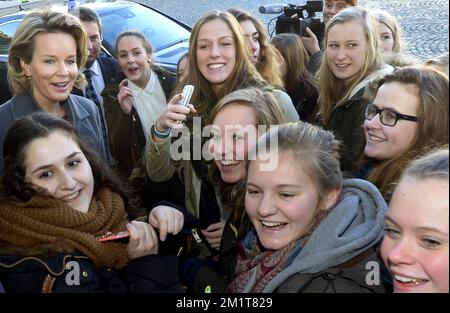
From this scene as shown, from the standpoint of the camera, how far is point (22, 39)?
2.69 meters

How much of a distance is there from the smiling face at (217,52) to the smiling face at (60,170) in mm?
1051

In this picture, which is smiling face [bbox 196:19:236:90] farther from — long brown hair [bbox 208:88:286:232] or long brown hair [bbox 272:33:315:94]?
long brown hair [bbox 272:33:315:94]

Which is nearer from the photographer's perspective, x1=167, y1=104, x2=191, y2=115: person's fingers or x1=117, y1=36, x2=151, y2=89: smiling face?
x1=167, y1=104, x2=191, y2=115: person's fingers

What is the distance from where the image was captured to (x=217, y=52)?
112 inches

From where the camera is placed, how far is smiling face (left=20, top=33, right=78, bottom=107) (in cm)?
268

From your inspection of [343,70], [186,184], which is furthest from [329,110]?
[186,184]

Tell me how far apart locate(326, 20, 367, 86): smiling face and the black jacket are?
1.72 meters

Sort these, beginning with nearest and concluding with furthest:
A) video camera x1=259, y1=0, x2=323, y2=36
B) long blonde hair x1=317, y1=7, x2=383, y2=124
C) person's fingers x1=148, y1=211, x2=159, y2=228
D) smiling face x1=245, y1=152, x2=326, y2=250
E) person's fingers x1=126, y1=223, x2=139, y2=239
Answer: smiling face x1=245, y1=152, x2=326, y2=250
person's fingers x1=126, y1=223, x2=139, y2=239
person's fingers x1=148, y1=211, x2=159, y2=228
long blonde hair x1=317, y1=7, x2=383, y2=124
video camera x1=259, y1=0, x2=323, y2=36

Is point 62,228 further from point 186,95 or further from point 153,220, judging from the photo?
point 186,95

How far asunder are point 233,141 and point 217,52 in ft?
2.63

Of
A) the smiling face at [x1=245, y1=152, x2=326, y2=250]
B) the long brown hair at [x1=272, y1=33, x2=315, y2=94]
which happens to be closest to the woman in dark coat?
the smiling face at [x1=245, y1=152, x2=326, y2=250]

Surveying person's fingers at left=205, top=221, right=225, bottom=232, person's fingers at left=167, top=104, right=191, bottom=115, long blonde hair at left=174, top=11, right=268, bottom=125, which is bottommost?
person's fingers at left=205, top=221, right=225, bottom=232

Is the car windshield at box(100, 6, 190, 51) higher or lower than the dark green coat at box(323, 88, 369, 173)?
higher

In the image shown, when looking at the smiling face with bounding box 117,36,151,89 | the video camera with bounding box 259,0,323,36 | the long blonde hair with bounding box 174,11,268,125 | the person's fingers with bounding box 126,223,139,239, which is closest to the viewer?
the person's fingers with bounding box 126,223,139,239
